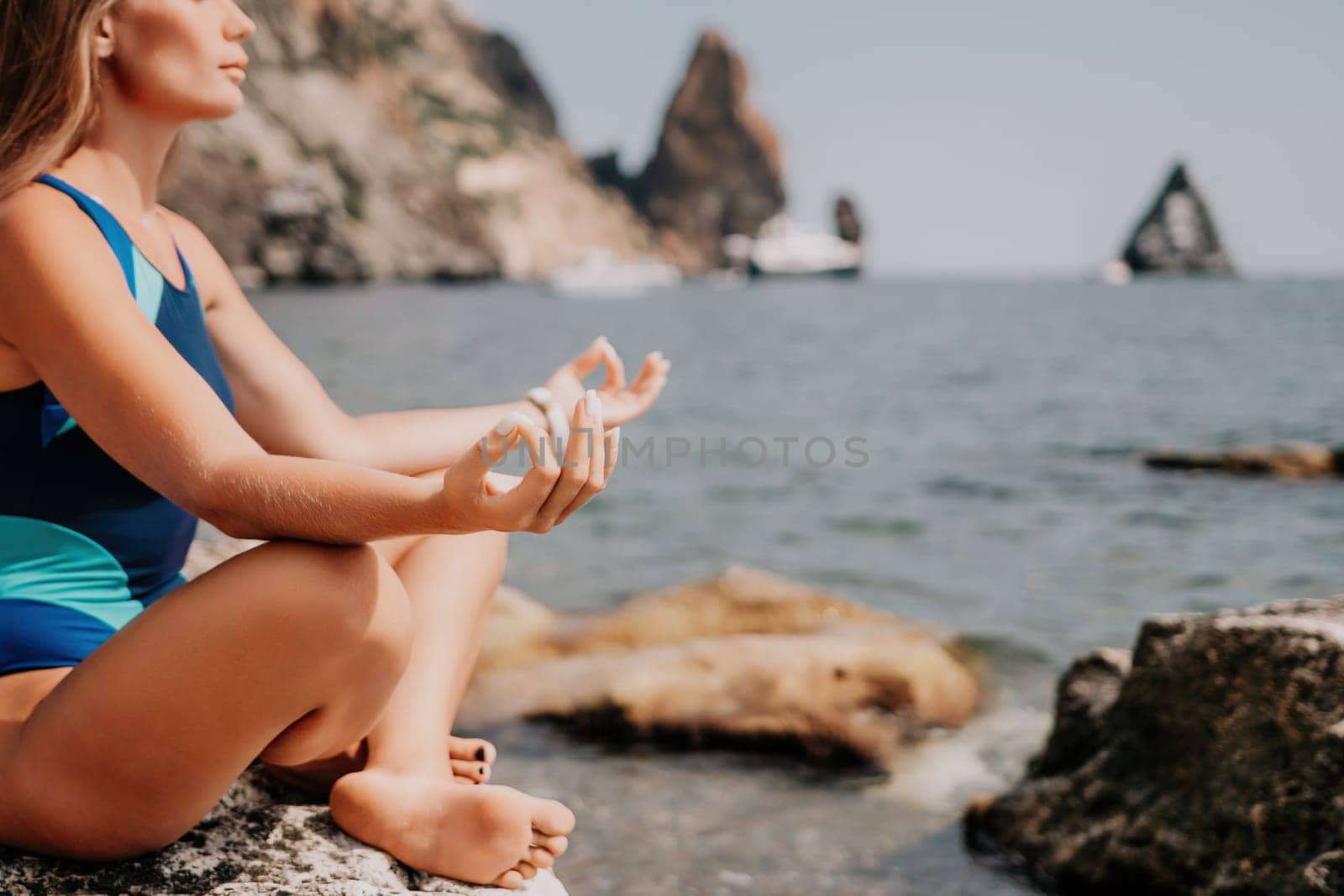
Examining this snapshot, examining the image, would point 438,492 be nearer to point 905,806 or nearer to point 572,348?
point 905,806

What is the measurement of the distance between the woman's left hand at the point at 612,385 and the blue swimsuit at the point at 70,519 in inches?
32.7

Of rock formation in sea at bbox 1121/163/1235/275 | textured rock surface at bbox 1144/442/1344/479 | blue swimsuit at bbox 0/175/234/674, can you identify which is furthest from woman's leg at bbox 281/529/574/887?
rock formation in sea at bbox 1121/163/1235/275

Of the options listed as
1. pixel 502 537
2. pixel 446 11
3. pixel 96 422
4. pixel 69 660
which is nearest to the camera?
pixel 96 422

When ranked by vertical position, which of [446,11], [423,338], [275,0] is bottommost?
[423,338]

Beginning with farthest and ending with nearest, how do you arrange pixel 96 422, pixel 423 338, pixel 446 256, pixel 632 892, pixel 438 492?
pixel 446 256
pixel 423 338
pixel 632 892
pixel 96 422
pixel 438 492

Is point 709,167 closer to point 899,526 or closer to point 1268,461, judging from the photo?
point 1268,461

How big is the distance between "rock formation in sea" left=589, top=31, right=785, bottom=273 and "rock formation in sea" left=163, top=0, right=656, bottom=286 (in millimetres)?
21038

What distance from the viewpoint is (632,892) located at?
11.4 ft

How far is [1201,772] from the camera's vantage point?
9.95 feet

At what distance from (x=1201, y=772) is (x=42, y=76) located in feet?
9.66

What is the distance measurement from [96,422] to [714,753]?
10.4ft

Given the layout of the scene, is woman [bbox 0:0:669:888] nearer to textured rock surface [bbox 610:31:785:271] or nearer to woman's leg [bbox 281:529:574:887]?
woman's leg [bbox 281:529:574:887]

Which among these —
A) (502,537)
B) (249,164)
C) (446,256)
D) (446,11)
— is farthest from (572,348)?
(446,11)
